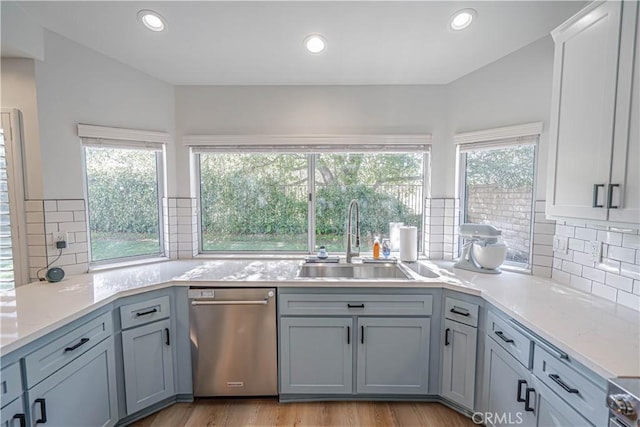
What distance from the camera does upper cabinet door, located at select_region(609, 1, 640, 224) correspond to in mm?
1269

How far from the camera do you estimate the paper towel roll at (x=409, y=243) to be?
264 cm

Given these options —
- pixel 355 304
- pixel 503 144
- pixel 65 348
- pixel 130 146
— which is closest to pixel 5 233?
pixel 130 146

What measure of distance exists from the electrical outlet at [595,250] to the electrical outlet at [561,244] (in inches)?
7.0

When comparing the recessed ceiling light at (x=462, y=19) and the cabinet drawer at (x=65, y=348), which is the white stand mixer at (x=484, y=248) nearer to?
the recessed ceiling light at (x=462, y=19)

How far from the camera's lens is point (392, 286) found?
2078 mm

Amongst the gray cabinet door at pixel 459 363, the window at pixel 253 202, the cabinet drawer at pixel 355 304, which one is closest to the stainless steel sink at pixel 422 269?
the cabinet drawer at pixel 355 304

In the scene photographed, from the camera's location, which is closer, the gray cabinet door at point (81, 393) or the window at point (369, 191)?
the gray cabinet door at point (81, 393)

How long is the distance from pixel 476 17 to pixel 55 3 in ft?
8.61

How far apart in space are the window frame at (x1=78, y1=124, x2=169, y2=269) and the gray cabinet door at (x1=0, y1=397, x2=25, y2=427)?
1236 millimetres

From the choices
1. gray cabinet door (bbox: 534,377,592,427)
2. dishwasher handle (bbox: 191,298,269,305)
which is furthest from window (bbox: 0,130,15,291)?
gray cabinet door (bbox: 534,377,592,427)

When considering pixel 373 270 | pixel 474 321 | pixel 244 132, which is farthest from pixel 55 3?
pixel 474 321

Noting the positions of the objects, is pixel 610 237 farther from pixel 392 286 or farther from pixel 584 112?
pixel 392 286

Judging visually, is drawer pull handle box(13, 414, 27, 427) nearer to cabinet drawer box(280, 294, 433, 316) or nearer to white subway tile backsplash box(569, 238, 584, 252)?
cabinet drawer box(280, 294, 433, 316)

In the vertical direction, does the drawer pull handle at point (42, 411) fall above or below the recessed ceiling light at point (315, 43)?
below
